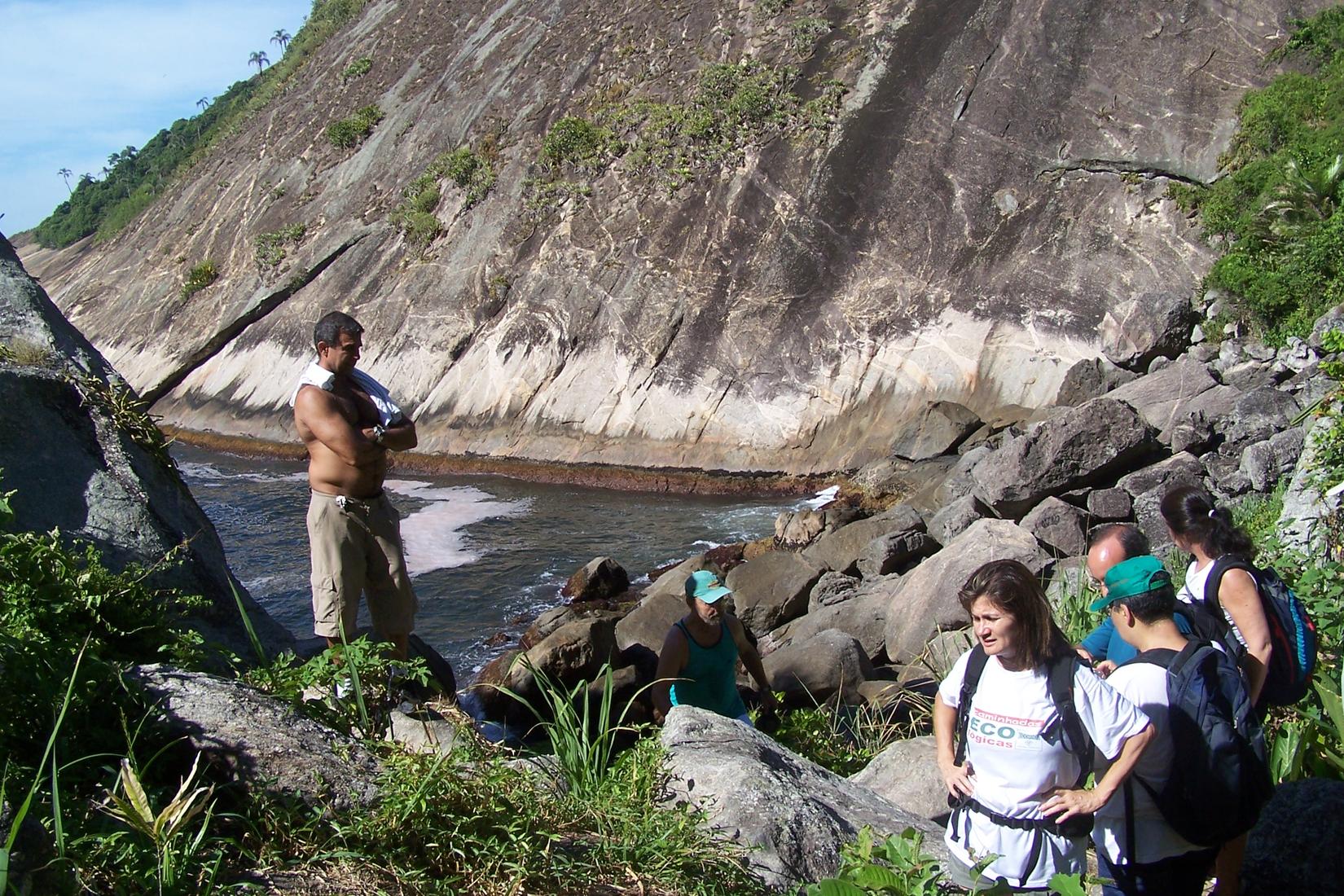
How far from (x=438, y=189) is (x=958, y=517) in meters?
21.9

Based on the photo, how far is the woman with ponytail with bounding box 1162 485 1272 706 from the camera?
365 cm

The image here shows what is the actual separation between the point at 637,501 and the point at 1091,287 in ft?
30.8

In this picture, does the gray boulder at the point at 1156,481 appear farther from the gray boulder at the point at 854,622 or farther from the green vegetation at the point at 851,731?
the green vegetation at the point at 851,731

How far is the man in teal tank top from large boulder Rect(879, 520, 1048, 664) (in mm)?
3882

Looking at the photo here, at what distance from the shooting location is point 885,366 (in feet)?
68.0

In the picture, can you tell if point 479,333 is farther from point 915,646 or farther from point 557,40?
point 915,646

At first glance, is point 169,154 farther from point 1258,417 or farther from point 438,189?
point 1258,417

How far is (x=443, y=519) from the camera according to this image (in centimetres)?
1905

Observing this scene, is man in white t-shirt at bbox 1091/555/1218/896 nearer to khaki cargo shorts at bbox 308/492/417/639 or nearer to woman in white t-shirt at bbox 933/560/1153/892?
woman in white t-shirt at bbox 933/560/1153/892

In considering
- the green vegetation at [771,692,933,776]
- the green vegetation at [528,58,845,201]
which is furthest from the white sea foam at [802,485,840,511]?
the green vegetation at [771,692,933,776]

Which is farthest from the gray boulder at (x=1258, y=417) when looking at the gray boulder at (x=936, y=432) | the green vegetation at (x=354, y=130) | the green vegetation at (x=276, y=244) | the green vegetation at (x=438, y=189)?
the green vegetation at (x=354, y=130)

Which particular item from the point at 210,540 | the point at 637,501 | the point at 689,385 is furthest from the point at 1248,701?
the point at 689,385

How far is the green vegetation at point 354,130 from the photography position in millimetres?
35844

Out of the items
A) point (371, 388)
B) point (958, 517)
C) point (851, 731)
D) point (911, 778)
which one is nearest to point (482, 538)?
point (958, 517)
